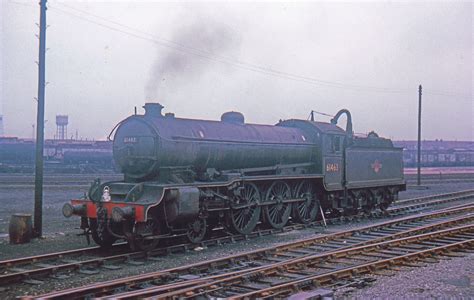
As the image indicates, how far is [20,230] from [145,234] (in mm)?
3475

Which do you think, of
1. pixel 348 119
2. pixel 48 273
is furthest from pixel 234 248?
pixel 348 119

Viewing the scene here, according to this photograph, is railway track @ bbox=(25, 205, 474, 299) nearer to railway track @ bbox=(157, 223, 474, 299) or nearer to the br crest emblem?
railway track @ bbox=(157, 223, 474, 299)

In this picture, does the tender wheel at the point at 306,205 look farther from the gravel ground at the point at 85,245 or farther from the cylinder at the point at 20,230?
the cylinder at the point at 20,230

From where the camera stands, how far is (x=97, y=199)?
10203 millimetres

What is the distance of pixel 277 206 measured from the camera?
13.2m

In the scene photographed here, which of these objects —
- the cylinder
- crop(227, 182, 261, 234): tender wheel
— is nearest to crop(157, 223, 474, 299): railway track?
crop(227, 182, 261, 234): tender wheel

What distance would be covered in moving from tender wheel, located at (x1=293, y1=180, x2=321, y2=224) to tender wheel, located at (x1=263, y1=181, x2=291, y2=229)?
519 mm

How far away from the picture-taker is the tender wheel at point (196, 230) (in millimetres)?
10672

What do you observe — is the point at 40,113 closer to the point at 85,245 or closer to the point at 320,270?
the point at 85,245

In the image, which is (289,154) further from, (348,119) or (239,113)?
(348,119)

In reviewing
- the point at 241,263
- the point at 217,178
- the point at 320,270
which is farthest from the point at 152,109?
the point at 320,270

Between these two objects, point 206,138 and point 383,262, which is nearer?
point 383,262

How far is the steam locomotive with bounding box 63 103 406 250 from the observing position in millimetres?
9922

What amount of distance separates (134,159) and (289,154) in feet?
16.1
